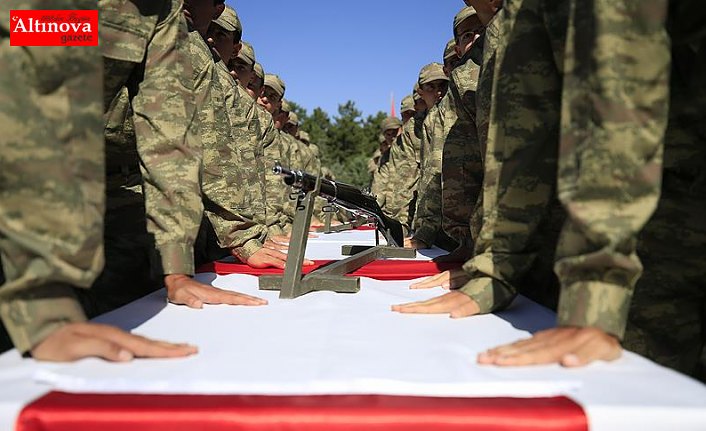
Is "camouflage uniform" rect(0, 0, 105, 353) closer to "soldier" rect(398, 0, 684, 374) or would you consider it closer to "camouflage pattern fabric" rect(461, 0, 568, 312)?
"soldier" rect(398, 0, 684, 374)

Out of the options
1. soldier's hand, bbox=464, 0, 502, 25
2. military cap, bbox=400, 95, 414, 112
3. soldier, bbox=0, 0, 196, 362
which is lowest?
soldier, bbox=0, 0, 196, 362

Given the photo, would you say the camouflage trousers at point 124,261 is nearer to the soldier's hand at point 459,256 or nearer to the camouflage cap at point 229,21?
the soldier's hand at point 459,256

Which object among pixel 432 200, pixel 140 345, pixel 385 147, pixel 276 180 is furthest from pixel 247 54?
pixel 385 147

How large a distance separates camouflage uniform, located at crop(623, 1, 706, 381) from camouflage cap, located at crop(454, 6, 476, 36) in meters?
3.79

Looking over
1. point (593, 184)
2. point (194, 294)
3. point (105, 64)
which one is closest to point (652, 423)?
point (593, 184)

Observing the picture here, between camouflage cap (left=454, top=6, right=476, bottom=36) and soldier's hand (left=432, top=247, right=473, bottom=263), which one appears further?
camouflage cap (left=454, top=6, right=476, bottom=36)

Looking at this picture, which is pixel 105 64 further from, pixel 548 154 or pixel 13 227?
pixel 548 154

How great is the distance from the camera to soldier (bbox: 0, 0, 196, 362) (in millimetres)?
1190

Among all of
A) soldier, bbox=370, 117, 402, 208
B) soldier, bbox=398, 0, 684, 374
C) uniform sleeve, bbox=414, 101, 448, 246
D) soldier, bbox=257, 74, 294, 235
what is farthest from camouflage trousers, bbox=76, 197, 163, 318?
soldier, bbox=370, 117, 402, 208

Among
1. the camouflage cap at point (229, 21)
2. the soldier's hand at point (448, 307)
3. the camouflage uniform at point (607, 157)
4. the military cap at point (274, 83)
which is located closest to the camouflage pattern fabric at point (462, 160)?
the soldier's hand at point (448, 307)

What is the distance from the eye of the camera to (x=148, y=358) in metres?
1.22

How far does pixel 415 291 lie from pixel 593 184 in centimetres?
103

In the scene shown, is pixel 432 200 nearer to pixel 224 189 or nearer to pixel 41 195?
pixel 224 189

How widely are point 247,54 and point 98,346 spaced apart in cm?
619
